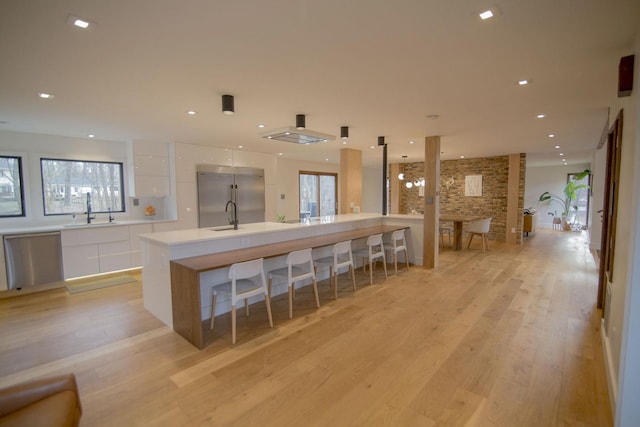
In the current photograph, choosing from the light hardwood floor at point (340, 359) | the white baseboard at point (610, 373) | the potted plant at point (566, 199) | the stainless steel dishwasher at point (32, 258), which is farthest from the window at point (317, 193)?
the potted plant at point (566, 199)

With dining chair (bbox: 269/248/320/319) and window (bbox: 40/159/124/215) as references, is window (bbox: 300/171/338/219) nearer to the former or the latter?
window (bbox: 40/159/124/215)

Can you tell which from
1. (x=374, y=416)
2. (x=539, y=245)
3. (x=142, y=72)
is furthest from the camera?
(x=539, y=245)

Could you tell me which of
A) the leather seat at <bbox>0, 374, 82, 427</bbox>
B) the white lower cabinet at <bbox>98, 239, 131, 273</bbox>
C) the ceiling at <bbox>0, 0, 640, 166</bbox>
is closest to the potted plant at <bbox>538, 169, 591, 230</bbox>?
the ceiling at <bbox>0, 0, 640, 166</bbox>

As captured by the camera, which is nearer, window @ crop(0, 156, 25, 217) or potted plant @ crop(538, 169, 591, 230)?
window @ crop(0, 156, 25, 217)

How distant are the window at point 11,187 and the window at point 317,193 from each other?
20.6 ft

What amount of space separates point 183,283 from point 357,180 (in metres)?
4.71

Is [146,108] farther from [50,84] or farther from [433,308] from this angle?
[433,308]

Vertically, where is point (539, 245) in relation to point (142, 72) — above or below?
below

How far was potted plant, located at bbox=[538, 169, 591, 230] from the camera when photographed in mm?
10664

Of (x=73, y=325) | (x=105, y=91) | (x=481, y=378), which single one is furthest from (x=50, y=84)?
(x=481, y=378)

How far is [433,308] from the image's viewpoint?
366cm

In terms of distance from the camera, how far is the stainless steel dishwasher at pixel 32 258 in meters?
4.20

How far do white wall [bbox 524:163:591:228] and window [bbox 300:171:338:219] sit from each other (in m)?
7.54

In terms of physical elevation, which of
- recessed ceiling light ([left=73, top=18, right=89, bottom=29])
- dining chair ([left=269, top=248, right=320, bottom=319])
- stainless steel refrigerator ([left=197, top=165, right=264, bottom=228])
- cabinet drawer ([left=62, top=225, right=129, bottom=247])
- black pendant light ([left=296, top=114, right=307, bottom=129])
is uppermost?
recessed ceiling light ([left=73, top=18, right=89, bottom=29])
